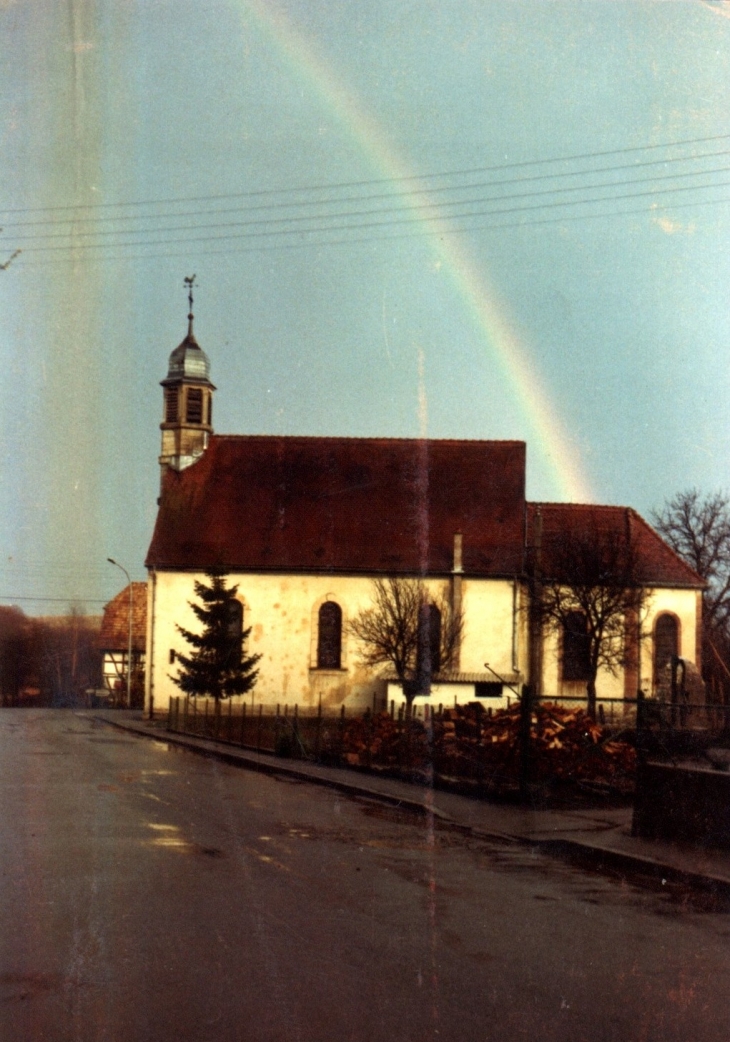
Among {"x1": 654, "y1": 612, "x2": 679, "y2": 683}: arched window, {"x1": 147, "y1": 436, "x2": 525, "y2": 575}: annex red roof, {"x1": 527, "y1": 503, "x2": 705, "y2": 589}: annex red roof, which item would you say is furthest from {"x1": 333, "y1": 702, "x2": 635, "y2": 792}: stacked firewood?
{"x1": 654, "y1": 612, "x2": 679, "y2": 683}: arched window

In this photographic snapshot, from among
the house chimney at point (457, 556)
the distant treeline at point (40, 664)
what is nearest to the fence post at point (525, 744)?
the house chimney at point (457, 556)

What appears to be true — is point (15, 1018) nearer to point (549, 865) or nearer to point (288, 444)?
point (549, 865)

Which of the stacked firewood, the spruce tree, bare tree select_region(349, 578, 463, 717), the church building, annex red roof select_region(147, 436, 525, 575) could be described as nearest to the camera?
the stacked firewood

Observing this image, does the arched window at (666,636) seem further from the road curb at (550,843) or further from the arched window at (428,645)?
the road curb at (550,843)

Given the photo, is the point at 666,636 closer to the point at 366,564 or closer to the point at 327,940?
the point at 366,564

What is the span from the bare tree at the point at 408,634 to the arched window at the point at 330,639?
3.81 meters

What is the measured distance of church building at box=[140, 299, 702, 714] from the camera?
44.3 m

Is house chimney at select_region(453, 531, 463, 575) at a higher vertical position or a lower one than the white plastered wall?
higher

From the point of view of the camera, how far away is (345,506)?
154 feet

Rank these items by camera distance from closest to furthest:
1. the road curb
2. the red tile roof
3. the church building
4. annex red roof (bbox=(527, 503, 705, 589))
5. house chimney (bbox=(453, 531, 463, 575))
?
the road curb → house chimney (bbox=(453, 531, 463, 575)) → the church building → annex red roof (bbox=(527, 503, 705, 589)) → the red tile roof

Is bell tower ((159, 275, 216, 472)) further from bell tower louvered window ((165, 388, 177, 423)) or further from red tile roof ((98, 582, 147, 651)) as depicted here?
red tile roof ((98, 582, 147, 651))

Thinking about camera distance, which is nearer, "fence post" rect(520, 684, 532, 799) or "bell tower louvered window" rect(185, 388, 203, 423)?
"fence post" rect(520, 684, 532, 799)

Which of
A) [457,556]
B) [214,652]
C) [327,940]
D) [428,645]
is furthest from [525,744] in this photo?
[457,556]

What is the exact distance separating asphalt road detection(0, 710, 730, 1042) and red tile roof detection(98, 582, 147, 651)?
49120 mm
